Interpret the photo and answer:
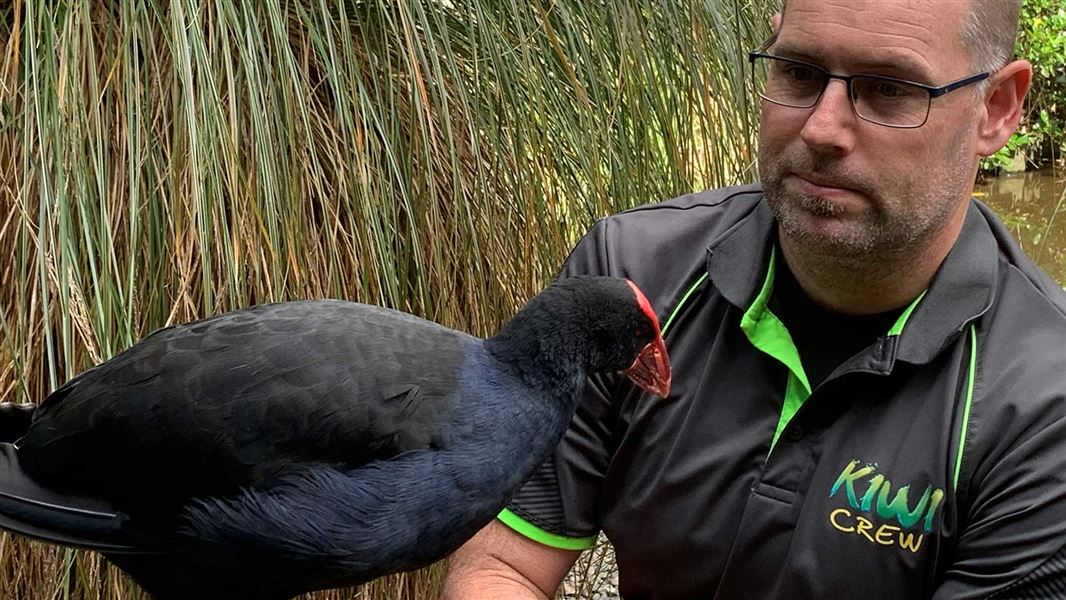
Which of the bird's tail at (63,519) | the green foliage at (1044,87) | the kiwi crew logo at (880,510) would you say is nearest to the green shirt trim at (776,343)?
the kiwi crew logo at (880,510)

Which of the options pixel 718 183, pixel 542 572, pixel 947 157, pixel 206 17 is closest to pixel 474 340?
pixel 542 572

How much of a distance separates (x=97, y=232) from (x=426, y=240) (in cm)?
68

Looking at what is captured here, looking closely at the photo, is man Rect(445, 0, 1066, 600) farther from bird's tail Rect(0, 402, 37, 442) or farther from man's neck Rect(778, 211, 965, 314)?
bird's tail Rect(0, 402, 37, 442)

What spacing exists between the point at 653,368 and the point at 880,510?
1.28 feet

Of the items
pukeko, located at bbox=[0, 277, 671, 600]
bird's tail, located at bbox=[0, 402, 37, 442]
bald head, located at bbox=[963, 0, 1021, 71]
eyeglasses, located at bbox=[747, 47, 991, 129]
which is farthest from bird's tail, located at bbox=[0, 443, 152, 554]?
bald head, located at bbox=[963, 0, 1021, 71]

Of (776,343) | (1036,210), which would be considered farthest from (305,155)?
(1036,210)

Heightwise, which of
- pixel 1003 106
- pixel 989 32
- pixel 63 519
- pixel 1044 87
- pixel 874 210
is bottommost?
pixel 1044 87

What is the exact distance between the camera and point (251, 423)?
173cm

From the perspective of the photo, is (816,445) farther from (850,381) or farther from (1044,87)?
(1044,87)

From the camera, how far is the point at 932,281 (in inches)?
78.7

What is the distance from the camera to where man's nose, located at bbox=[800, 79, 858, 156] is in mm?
1876

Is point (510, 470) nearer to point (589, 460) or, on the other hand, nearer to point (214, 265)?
point (589, 460)

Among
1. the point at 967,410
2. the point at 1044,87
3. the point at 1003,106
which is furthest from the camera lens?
the point at 1044,87

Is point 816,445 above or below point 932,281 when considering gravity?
below
